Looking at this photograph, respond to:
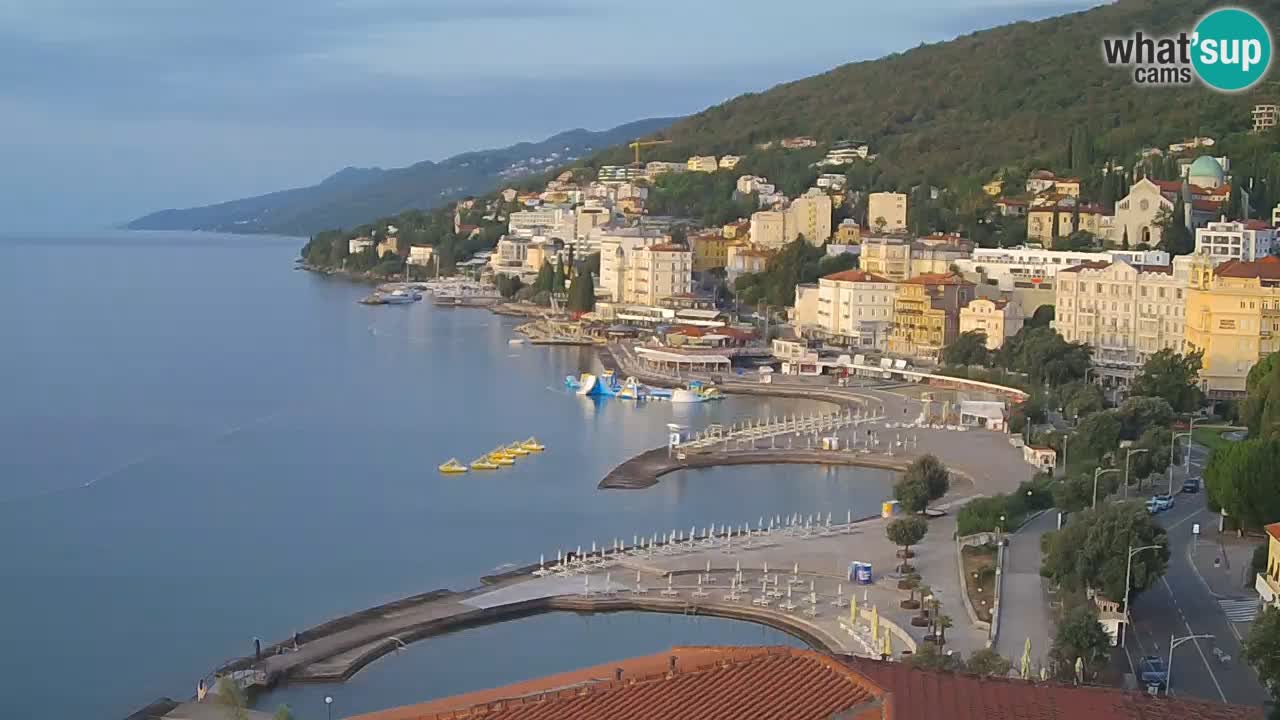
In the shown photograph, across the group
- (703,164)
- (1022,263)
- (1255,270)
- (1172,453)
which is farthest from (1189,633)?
(703,164)

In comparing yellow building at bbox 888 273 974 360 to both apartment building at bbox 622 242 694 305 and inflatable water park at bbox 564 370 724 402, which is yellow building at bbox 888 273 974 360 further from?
apartment building at bbox 622 242 694 305

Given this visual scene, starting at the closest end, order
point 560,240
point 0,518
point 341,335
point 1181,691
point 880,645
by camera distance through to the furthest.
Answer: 1. point 1181,691
2. point 880,645
3. point 0,518
4. point 341,335
5. point 560,240

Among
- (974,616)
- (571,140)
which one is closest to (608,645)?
(974,616)

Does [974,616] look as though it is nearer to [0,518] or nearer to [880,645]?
[880,645]

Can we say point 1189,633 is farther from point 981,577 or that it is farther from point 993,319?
point 993,319

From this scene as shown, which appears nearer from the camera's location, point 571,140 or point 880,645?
point 880,645

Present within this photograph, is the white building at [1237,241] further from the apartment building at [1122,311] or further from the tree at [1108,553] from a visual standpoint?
the tree at [1108,553]
